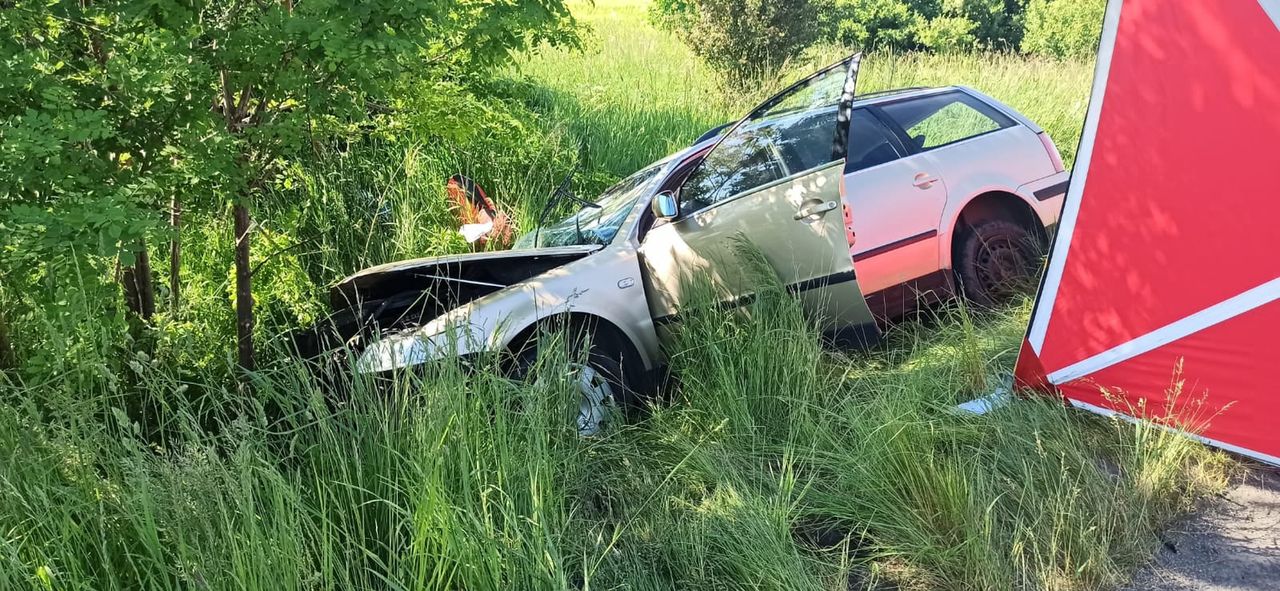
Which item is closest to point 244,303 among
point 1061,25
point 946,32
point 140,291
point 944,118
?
point 140,291

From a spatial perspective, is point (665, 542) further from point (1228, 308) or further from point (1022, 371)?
point (1228, 308)

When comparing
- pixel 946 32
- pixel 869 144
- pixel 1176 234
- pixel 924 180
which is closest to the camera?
pixel 1176 234

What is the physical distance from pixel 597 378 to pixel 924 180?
2.44m

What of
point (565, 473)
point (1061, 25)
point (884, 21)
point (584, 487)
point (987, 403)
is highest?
point (884, 21)

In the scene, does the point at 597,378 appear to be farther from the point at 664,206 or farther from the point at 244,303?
the point at 244,303

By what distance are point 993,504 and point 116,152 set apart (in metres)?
3.70

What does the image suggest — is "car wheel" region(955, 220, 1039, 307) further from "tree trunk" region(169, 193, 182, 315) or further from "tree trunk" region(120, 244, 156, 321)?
"tree trunk" region(120, 244, 156, 321)

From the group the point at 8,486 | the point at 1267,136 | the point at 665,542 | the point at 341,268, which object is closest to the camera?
the point at 8,486

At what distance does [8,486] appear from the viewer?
246 cm

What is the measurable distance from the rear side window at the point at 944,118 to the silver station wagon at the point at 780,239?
1 centimetres

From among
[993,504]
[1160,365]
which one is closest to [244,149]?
[993,504]

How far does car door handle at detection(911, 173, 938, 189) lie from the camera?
532 centimetres

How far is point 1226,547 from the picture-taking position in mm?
3234

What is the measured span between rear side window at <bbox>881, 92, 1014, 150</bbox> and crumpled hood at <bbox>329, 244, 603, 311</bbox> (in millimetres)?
2302
